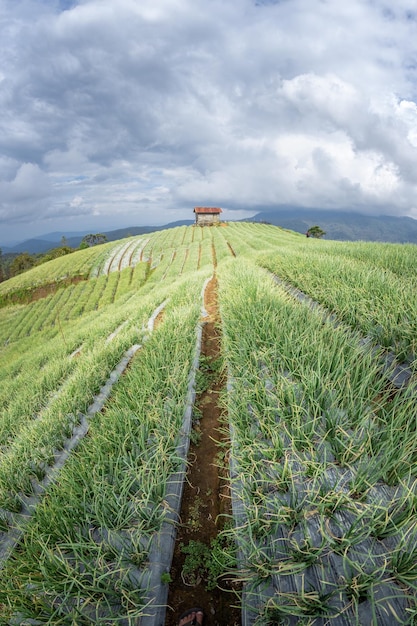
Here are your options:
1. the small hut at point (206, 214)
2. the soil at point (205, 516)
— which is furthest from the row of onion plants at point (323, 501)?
the small hut at point (206, 214)

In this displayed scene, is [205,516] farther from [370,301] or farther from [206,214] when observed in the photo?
[206,214]

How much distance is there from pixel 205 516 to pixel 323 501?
153 centimetres

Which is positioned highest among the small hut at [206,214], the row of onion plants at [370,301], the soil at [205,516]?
the small hut at [206,214]

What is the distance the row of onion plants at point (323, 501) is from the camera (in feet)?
5.78

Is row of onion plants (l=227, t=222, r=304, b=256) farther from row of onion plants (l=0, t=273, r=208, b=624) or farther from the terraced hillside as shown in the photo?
row of onion plants (l=0, t=273, r=208, b=624)

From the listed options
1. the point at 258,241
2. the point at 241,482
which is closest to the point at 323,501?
the point at 241,482

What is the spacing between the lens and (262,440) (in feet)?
9.86

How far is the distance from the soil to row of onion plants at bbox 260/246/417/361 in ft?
9.32

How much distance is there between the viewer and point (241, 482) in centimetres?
273

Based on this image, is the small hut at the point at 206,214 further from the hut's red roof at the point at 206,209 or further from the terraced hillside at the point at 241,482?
the terraced hillside at the point at 241,482

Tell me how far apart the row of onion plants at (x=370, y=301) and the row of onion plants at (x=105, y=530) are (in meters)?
3.24

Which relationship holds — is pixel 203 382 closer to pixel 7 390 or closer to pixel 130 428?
pixel 130 428

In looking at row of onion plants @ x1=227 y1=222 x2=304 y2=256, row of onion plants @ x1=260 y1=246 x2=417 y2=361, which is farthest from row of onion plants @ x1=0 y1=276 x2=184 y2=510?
row of onion plants @ x1=227 y1=222 x2=304 y2=256

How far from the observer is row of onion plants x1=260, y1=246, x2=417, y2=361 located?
4.10 metres
